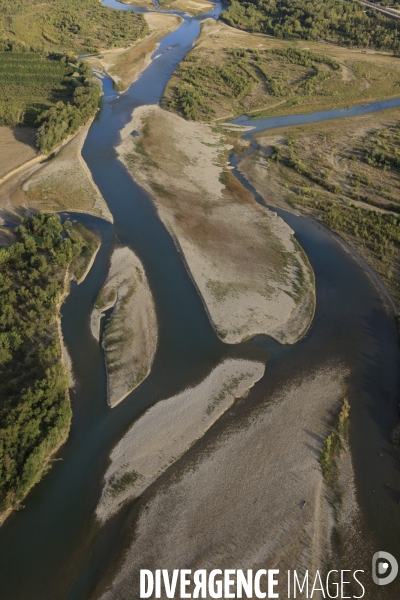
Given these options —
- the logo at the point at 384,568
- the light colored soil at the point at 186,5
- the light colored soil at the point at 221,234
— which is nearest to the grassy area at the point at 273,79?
the light colored soil at the point at 221,234

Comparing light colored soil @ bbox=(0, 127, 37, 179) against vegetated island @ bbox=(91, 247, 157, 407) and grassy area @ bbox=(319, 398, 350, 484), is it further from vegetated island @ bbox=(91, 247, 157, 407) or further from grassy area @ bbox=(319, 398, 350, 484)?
grassy area @ bbox=(319, 398, 350, 484)

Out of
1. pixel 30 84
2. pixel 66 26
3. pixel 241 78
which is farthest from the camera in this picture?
pixel 66 26

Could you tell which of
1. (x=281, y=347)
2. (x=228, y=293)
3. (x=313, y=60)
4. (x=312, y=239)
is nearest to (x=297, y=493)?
(x=281, y=347)

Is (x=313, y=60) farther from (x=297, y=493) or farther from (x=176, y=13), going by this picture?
(x=297, y=493)

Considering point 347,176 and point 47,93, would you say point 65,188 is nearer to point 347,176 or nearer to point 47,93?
point 47,93

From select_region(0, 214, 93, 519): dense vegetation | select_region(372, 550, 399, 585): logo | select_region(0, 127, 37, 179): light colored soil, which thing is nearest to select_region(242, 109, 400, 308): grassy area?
select_region(372, 550, 399, 585): logo

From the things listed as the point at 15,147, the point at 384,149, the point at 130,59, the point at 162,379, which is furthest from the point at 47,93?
the point at 162,379

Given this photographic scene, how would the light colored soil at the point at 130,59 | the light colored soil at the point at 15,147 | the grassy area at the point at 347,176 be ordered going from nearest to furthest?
the grassy area at the point at 347,176 < the light colored soil at the point at 15,147 < the light colored soil at the point at 130,59

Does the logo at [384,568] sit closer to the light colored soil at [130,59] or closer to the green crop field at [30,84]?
the green crop field at [30,84]
